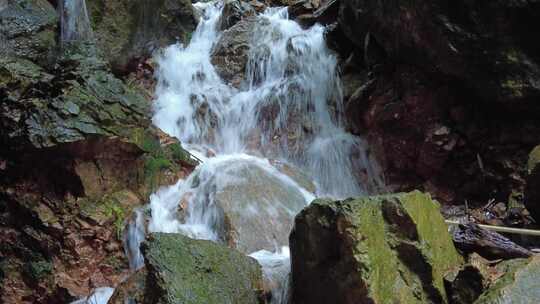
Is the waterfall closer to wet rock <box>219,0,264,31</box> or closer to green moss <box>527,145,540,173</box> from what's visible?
wet rock <box>219,0,264,31</box>

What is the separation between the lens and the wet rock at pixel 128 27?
8430 millimetres

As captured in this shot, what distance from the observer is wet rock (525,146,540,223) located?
443cm

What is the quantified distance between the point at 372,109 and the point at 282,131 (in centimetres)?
178

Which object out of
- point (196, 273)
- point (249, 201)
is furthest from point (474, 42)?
point (196, 273)

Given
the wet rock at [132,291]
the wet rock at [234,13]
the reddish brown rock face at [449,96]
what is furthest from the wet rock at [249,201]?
→ the wet rock at [234,13]

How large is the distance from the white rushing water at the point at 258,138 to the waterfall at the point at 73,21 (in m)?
2.15

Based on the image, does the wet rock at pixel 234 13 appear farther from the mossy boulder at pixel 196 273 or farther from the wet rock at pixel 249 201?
the mossy boulder at pixel 196 273

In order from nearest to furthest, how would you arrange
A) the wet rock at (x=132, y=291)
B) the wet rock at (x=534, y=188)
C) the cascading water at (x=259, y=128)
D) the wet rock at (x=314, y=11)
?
the wet rock at (x=132, y=291)
the wet rock at (x=534, y=188)
the cascading water at (x=259, y=128)
the wet rock at (x=314, y=11)

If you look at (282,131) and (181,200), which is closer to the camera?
(181,200)

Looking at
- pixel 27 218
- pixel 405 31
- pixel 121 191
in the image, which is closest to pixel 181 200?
pixel 121 191

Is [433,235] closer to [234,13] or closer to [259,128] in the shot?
[259,128]

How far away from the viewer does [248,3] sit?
12.1 m

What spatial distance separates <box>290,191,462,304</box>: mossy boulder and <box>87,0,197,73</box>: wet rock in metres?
6.35

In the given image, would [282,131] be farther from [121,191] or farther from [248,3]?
[248,3]
